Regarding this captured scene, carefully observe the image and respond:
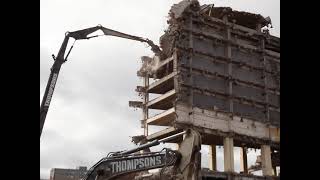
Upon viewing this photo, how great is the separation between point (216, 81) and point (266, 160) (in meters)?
10.9

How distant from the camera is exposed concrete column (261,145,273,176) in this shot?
178 feet

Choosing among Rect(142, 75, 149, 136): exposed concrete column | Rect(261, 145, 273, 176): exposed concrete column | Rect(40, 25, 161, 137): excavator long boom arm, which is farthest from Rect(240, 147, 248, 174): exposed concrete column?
Rect(40, 25, 161, 137): excavator long boom arm

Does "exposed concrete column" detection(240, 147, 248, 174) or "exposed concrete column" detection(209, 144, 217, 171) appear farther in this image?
"exposed concrete column" detection(240, 147, 248, 174)

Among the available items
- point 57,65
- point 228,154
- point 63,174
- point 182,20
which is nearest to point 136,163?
point 57,65

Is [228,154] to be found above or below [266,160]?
above

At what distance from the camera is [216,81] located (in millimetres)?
53688

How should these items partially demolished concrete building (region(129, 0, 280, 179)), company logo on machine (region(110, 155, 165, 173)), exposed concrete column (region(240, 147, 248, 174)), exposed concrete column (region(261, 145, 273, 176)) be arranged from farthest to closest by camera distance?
exposed concrete column (region(240, 147, 248, 174))
exposed concrete column (region(261, 145, 273, 176))
partially demolished concrete building (region(129, 0, 280, 179))
company logo on machine (region(110, 155, 165, 173))

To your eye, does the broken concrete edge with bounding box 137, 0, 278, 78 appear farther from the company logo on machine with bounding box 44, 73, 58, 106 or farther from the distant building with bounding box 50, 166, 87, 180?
the company logo on machine with bounding box 44, 73, 58, 106

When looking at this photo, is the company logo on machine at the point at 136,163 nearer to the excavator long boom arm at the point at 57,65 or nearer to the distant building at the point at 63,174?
the excavator long boom arm at the point at 57,65

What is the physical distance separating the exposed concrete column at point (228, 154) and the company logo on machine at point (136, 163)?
35816 mm

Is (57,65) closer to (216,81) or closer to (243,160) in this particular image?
(216,81)
